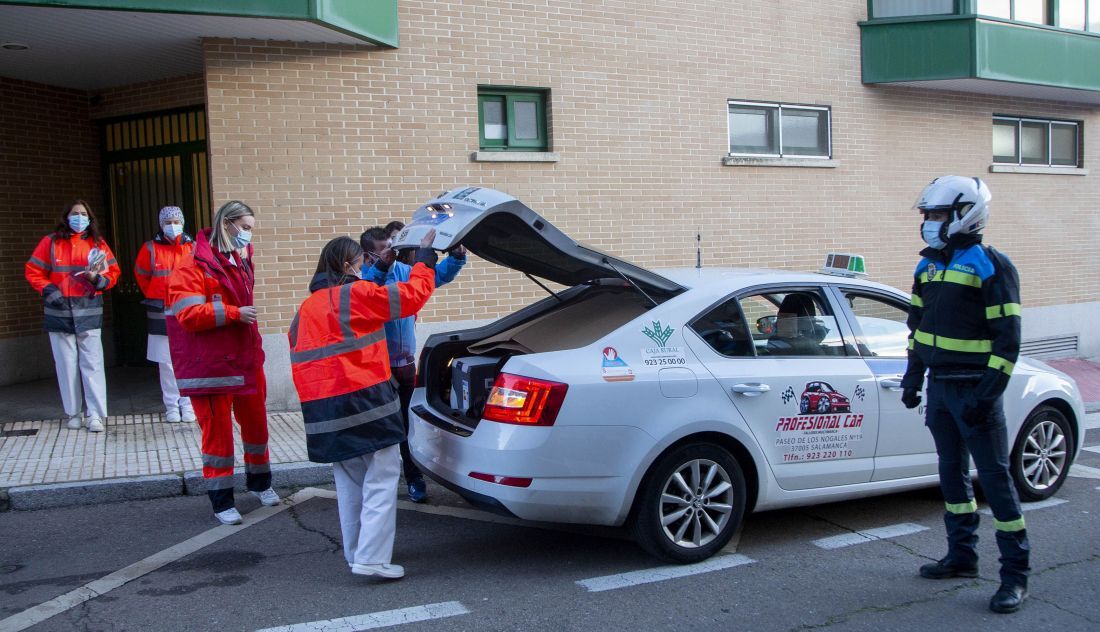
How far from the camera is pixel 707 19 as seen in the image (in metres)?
11.1

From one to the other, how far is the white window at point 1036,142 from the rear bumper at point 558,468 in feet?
36.6

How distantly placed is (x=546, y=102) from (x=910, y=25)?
5209 mm

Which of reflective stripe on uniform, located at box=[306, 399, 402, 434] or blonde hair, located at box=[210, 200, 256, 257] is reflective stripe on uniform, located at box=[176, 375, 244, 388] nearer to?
blonde hair, located at box=[210, 200, 256, 257]

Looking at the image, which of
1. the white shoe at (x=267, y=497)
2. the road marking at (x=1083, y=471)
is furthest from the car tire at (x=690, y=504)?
the road marking at (x=1083, y=471)

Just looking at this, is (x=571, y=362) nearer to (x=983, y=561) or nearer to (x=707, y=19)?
(x=983, y=561)

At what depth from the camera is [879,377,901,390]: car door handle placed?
556 cm

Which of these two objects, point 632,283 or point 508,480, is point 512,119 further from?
point 508,480

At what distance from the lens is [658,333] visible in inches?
198

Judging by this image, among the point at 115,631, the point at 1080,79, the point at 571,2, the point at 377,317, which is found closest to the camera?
the point at 115,631

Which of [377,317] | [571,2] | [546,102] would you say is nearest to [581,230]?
[546,102]

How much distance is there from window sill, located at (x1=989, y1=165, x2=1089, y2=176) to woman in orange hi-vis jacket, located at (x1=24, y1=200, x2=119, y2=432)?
454 inches

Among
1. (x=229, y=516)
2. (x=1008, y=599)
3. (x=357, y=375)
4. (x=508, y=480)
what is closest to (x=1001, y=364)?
(x=1008, y=599)

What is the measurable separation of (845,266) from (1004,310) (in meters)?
1.59

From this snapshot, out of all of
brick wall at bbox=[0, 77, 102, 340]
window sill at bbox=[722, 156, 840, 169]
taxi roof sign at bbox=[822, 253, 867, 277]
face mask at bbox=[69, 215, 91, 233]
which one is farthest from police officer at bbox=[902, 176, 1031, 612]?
brick wall at bbox=[0, 77, 102, 340]
